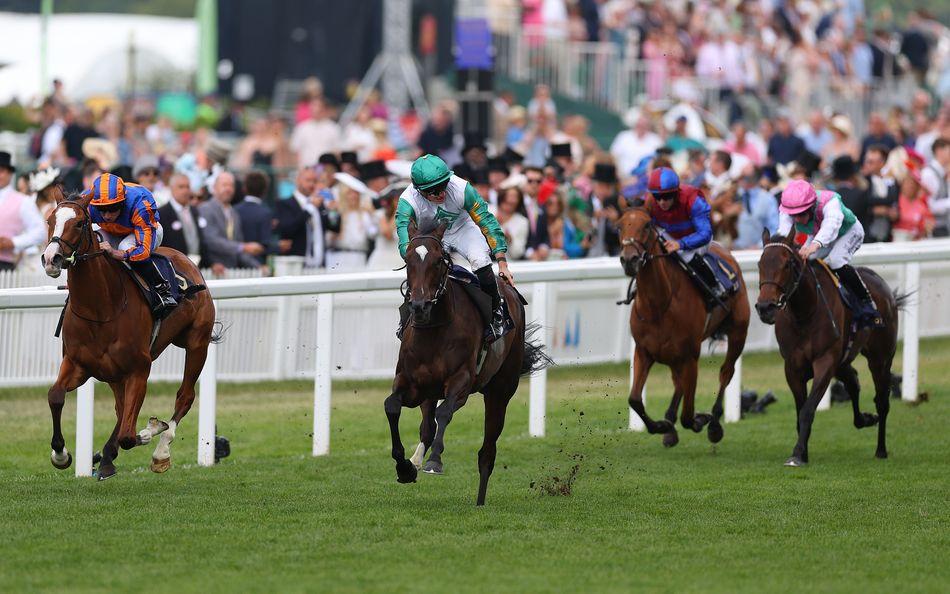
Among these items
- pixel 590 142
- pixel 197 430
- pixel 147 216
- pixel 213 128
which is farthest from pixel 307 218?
pixel 213 128

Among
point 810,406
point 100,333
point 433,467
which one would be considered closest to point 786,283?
point 810,406

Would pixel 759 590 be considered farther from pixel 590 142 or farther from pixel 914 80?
pixel 914 80

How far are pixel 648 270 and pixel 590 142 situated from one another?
899 cm

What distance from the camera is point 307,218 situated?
14.5m

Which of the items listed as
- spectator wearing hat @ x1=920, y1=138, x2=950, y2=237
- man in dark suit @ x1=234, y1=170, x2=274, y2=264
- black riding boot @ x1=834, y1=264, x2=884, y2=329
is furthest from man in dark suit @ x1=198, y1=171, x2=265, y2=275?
spectator wearing hat @ x1=920, y1=138, x2=950, y2=237

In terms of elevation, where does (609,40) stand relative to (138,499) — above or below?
above

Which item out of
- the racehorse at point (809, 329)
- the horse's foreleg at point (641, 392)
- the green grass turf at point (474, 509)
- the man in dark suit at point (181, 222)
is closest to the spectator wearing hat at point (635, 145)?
the green grass turf at point (474, 509)

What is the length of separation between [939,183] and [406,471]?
34.5 feet

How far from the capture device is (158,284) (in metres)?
9.83

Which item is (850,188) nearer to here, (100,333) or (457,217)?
(457,217)

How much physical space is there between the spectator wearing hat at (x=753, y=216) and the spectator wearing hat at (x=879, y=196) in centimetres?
83

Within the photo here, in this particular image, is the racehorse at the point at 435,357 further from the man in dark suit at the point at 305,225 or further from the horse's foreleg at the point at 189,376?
the man in dark suit at the point at 305,225

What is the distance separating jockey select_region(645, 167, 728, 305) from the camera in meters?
11.5

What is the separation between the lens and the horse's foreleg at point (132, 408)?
938 centimetres
